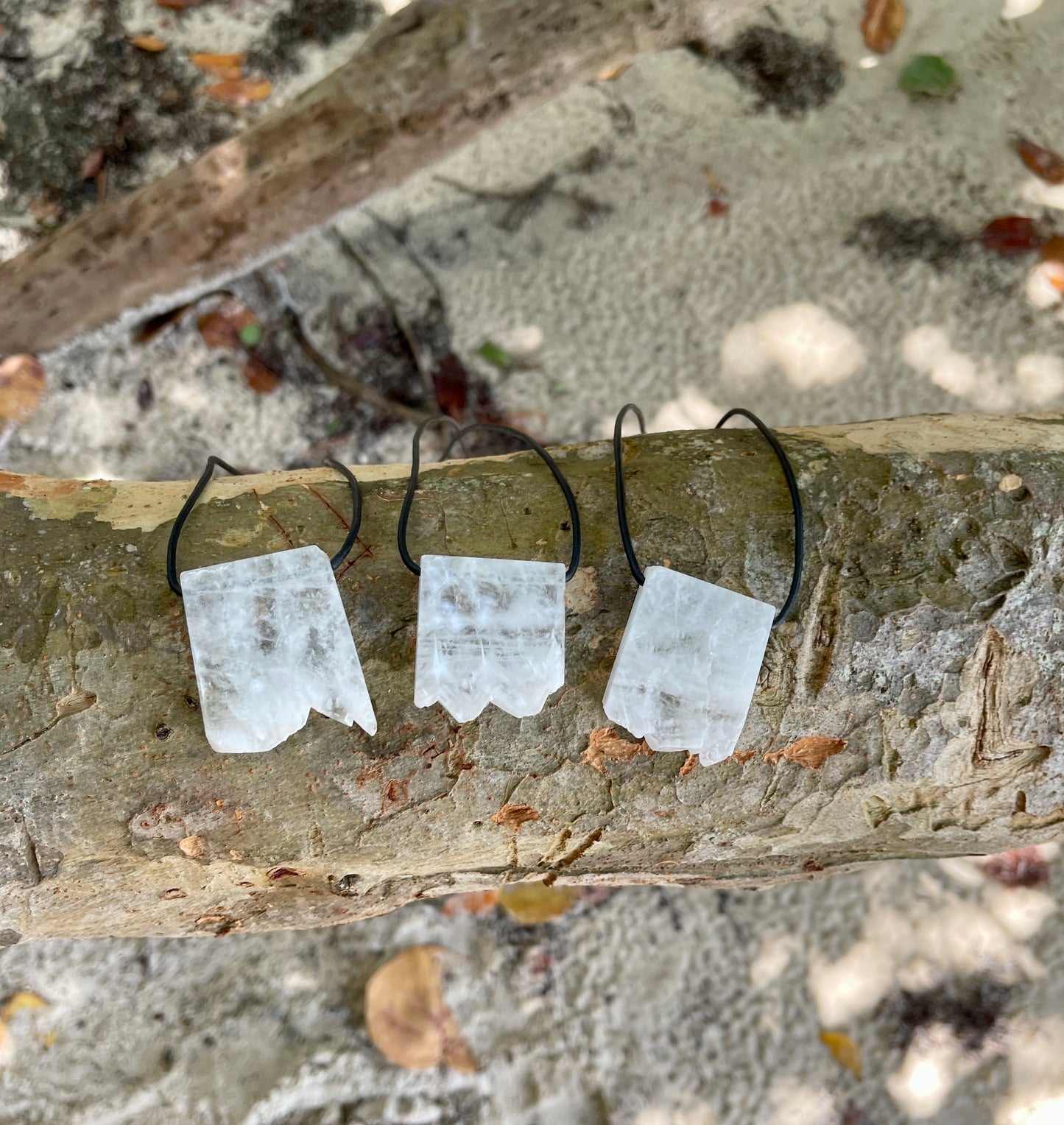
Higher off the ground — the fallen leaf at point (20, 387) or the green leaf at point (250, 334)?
the fallen leaf at point (20, 387)

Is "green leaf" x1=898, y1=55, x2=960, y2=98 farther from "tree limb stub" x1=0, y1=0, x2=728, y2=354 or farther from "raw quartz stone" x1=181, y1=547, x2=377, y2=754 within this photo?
"raw quartz stone" x1=181, y1=547, x2=377, y2=754

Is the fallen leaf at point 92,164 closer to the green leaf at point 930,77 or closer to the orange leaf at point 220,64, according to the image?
the orange leaf at point 220,64

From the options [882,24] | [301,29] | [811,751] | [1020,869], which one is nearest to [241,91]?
[301,29]

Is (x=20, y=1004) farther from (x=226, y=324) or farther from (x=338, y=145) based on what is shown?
(x=338, y=145)

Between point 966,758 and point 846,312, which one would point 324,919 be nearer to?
point 966,758

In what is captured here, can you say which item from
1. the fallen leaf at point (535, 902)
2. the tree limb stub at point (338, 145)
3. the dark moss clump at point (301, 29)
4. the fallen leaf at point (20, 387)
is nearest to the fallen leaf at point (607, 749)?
the fallen leaf at point (535, 902)

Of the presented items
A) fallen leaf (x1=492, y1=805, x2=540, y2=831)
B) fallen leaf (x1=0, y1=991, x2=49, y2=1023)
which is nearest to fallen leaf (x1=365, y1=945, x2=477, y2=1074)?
fallen leaf (x1=0, y1=991, x2=49, y2=1023)
